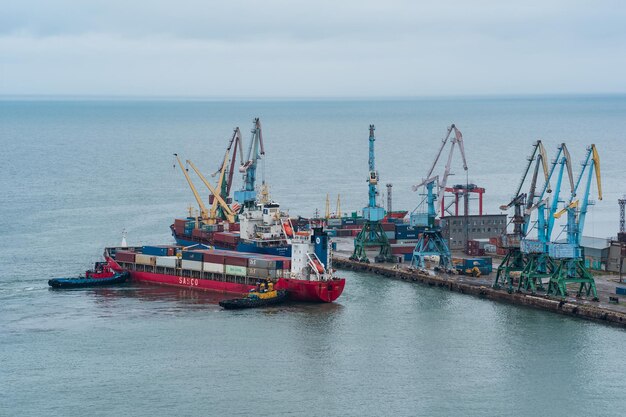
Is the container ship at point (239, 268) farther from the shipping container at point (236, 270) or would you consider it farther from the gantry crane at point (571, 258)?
the gantry crane at point (571, 258)

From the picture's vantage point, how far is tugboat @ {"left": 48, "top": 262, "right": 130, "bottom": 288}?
65994mm

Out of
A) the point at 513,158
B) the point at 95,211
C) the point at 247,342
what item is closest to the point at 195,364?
the point at 247,342

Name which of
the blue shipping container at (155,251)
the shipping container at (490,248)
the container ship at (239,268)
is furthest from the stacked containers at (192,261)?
the shipping container at (490,248)

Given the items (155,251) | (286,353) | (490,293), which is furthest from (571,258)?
(155,251)

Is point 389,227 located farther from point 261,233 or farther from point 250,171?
point 261,233

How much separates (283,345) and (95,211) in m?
53.0

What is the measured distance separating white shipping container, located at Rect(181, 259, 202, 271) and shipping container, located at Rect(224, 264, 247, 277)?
7.16 feet

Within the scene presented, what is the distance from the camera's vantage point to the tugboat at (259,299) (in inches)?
2372

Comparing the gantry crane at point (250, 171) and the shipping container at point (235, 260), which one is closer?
the shipping container at point (235, 260)

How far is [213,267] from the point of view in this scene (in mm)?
67438

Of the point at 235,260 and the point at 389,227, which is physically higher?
the point at 389,227

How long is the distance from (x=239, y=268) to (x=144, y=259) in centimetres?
770

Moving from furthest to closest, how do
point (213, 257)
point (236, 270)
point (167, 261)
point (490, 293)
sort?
1. point (167, 261)
2. point (213, 257)
3. point (236, 270)
4. point (490, 293)

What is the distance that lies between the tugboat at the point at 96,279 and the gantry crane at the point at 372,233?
52.7 ft
